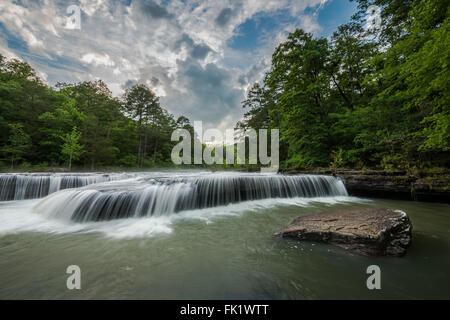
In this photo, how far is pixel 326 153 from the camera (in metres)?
10.9

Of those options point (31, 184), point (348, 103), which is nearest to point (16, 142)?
point (31, 184)

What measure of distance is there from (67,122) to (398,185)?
25.2 m

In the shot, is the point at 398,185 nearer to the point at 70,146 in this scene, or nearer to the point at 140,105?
the point at 70,146

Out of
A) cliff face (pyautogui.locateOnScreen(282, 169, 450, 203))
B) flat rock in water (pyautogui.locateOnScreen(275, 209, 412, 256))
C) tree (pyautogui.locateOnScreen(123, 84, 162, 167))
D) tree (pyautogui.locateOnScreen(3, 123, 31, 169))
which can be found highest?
tree (pyautogui.locateOnScreen(123, 84, 162, 167))

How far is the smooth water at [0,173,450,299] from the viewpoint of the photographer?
1.53 metres

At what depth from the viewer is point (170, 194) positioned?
16.6ft

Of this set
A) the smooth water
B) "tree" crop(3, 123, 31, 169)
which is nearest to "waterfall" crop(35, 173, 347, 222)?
the smooth water

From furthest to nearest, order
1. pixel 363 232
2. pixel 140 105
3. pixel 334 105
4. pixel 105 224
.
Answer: pixel 140 105
pixel 334 105
pixel 105 224
pixel 363 232

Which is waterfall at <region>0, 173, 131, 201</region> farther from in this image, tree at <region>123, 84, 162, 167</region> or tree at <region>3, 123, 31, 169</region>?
tree at <region>123, 84, 162, 167</region>

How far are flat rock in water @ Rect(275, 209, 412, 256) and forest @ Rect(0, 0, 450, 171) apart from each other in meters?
3.22

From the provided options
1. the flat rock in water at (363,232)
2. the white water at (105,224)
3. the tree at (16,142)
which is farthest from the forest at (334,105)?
the white water at (105,224)

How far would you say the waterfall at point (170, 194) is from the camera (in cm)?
409

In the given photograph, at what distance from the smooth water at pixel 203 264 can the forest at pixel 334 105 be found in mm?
4043

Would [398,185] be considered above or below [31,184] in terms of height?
above
